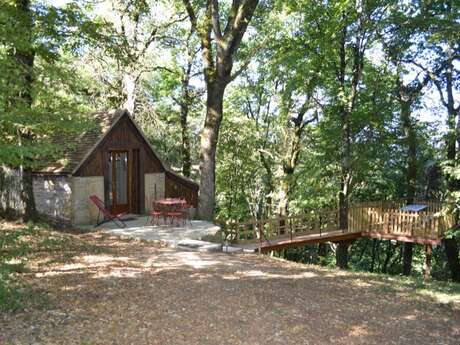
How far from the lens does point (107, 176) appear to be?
1570 cm

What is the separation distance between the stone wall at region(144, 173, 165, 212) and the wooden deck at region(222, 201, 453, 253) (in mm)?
3383

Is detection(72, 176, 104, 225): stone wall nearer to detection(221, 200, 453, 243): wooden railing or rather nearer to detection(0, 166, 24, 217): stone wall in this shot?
detection(0, 166, 24, 217): stone wall

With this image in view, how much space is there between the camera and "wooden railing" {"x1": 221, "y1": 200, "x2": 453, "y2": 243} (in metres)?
15.2

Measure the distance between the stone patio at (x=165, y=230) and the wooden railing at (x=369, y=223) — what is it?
104 centimetres

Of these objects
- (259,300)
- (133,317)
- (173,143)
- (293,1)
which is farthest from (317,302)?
(173,143)

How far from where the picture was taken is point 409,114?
57.9 feet

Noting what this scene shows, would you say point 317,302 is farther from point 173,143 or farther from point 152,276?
point 173,143

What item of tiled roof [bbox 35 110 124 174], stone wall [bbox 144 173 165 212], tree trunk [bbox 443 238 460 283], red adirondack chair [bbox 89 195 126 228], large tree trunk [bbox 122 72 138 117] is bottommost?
tree trunk [bbox 443 238 460 283]

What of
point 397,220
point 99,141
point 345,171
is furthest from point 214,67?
point 397,220

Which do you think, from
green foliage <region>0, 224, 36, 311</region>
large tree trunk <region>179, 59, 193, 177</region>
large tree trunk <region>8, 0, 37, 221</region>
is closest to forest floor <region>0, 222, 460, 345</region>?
green foliage <region>0, 224, 36, 311</region>

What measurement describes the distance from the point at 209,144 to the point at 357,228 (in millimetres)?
7220

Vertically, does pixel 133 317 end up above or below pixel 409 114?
below

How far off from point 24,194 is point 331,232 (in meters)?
11.4

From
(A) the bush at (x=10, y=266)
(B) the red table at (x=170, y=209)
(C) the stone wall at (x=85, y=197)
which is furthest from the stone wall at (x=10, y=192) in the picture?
(A) the bush at (x=10, y=266)
